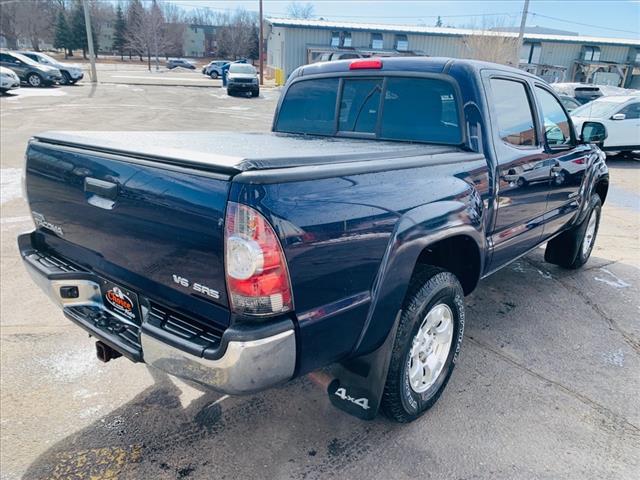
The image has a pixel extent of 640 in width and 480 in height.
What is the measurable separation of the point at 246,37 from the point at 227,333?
80.7 metres

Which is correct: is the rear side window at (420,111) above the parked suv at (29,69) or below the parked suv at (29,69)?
above

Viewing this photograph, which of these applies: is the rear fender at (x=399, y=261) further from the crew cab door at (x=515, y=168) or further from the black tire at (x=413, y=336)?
the crew cab door at (x=515, y=168)

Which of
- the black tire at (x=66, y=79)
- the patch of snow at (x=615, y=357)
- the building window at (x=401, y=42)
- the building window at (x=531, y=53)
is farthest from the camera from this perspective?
the building window at (x=531, y=53)

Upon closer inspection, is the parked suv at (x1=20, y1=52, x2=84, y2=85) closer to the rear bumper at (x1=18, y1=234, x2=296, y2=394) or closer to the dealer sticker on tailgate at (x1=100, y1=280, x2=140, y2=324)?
the dealer sticker on tailgate at (x1=100, y1=280, x2=140, y2=324)

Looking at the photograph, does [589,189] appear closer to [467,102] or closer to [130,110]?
[467,102]

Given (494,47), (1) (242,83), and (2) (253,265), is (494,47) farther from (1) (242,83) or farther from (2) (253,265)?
(2) (253,265)

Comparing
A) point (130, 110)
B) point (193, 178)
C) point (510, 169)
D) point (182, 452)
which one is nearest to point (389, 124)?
point (510, 169)

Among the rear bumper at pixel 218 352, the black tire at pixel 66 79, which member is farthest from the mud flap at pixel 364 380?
the black tire at pixel 66 79

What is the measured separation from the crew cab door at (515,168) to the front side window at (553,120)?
0.30 metres

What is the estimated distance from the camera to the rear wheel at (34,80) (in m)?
24.8

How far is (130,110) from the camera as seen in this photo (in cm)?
1784

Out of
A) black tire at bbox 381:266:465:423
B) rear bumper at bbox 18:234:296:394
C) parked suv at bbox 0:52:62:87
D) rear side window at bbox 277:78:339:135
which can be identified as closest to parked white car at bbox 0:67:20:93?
parked suv at bbox 0:52:62:87

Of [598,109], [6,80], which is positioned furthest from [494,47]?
[6,80]

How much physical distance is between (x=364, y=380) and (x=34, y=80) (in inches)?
1147
